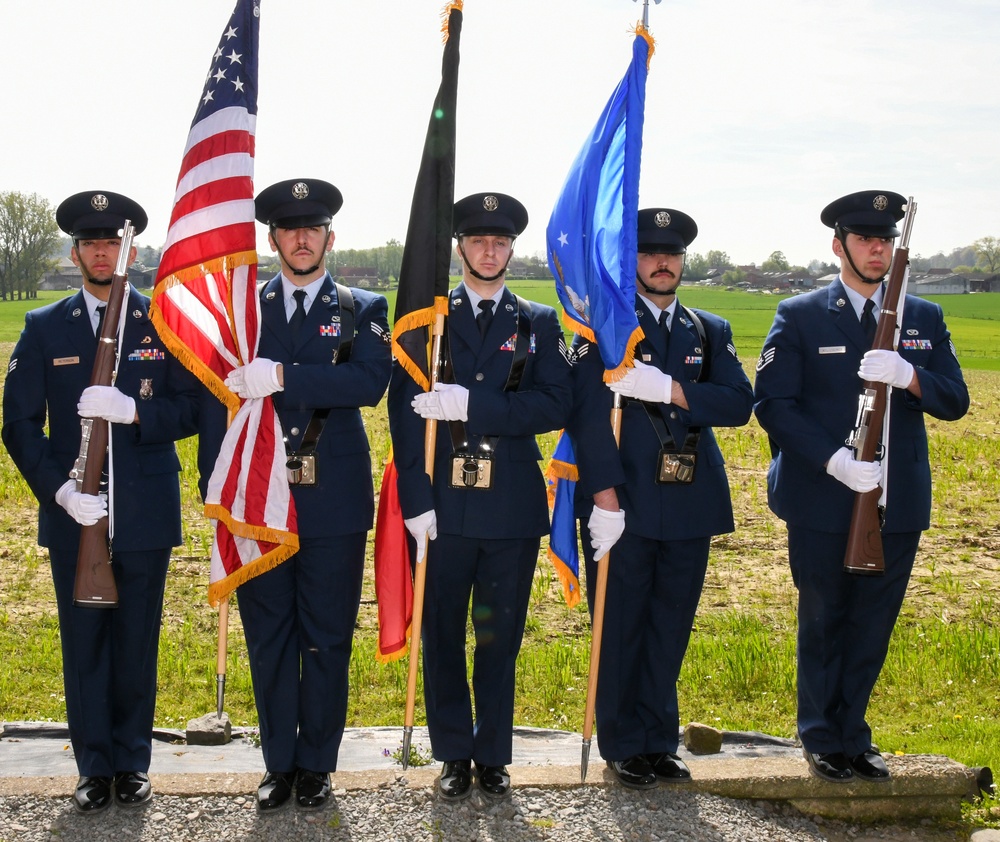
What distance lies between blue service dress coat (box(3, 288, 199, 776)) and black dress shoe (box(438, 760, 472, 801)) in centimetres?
133

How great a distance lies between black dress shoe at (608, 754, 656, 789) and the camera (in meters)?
4.74

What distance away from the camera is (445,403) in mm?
4609

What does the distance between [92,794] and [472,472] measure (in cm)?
210

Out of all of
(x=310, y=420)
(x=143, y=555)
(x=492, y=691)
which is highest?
(x=310, y=420)

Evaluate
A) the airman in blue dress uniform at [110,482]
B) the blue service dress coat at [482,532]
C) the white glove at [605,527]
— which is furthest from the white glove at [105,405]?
the white glove at [605,527]

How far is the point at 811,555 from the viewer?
5.02 m

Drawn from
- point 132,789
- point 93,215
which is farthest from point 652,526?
point 93,215

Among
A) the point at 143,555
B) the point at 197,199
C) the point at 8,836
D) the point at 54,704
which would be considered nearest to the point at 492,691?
the point at 143,555

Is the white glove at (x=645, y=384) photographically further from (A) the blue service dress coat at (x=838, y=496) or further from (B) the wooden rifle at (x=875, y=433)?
(B) the wooden rifle at (x=875, y=433)

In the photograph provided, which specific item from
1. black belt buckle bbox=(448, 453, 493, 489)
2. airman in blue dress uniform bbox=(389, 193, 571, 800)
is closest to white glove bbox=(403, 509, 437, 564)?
airman in blue dress uniform bbox=(389, 193, 571, 800)

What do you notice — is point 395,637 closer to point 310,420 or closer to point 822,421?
point 310,420

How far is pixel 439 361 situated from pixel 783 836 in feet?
8.25

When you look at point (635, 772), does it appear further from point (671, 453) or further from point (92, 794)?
point (92, 794)

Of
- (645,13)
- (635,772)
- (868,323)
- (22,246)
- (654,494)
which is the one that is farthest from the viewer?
(22,246)
